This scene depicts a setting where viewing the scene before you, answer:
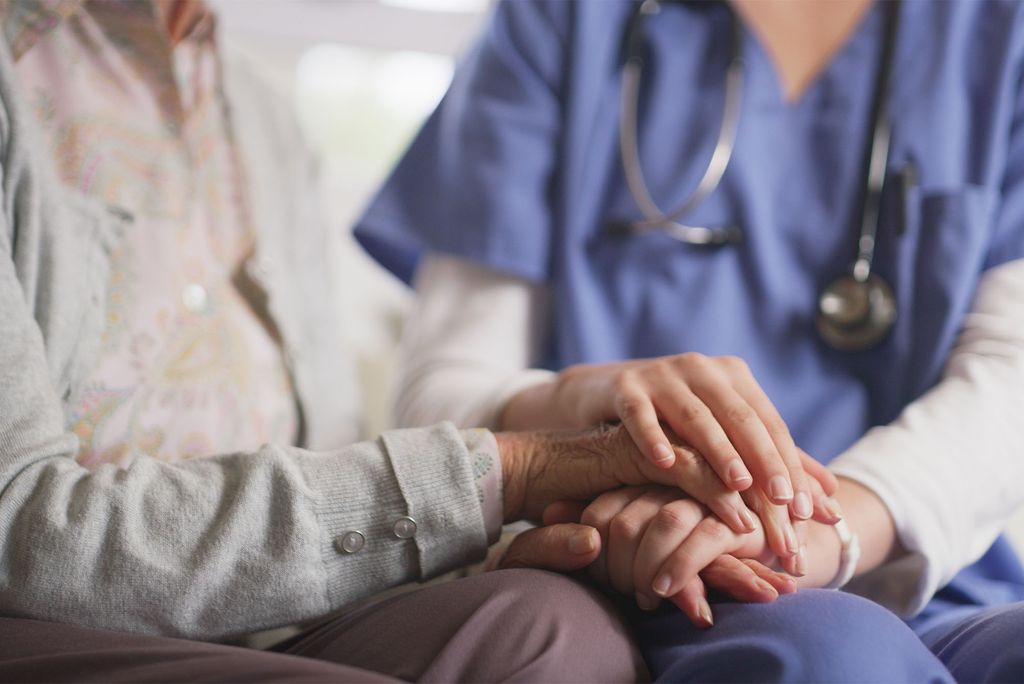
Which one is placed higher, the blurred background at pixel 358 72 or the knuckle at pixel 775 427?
the blurred background at pixel 358 72

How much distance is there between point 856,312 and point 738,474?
35cm

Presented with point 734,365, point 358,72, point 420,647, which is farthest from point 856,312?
point 358,72

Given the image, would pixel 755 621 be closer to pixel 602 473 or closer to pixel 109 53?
pixel 602 473

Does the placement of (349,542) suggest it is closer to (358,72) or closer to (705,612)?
(705,612)

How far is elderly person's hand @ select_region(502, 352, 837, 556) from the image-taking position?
67 centimetres

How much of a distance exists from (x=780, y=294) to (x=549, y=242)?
242 millimetres

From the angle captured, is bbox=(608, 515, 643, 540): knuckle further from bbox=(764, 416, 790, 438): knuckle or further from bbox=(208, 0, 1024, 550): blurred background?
bbox=(208, 0, 1024, 550): blurred background

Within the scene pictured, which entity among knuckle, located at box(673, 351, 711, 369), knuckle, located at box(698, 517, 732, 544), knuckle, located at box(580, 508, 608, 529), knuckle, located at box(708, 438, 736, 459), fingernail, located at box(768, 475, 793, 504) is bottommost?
knuckle, located at box(580, 508, 608, 529)

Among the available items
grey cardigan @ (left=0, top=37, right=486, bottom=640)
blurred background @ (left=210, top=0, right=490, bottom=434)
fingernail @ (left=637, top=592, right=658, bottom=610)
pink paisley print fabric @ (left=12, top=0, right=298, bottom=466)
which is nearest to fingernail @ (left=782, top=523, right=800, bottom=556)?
fingernail @ (left=637, top=592, right=658, bottom=610)

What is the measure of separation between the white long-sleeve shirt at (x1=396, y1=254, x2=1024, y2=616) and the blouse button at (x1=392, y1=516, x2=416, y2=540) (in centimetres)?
23

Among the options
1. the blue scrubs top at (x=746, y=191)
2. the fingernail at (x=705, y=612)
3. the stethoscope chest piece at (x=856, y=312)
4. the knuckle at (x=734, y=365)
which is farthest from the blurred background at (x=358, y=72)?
the fingernail at (x=705, y=612)

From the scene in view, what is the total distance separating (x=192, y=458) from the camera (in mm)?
773

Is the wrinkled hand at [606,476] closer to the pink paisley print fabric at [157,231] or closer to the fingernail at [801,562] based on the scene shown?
the fingernail at [801,562]

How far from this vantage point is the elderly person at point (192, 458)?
23.7 inches
